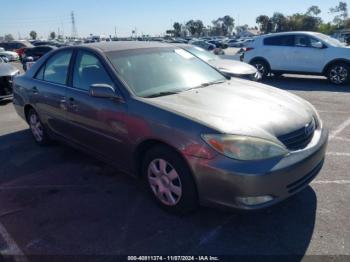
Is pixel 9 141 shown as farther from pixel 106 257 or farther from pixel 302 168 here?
pixel 302 168

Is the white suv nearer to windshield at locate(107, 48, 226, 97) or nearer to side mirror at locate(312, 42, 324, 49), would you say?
side mirror at locate(312, 42, 324, 49)

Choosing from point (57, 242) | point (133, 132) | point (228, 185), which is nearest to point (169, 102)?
point (133, 132)

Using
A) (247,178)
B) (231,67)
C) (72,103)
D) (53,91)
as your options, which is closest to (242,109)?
(247,178)

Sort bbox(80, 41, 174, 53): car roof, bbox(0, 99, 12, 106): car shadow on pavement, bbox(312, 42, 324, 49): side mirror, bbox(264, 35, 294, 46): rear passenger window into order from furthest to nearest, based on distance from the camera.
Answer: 1. bbox(264, 35, 294, 46): rear passenger window
2. bbox(312, 42, 324, 49): side mirror
3. bbox(0, 99, 12, 106): car shadow on pavement
4. bbox(80, 41, 174, 53): car roof

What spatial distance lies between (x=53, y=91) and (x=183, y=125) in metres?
2.42

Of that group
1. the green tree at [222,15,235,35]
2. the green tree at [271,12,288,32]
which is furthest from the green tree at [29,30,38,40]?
the green tree at [271,12,288,32]

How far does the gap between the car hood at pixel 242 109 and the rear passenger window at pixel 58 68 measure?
1.70 metres

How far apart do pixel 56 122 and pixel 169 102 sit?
2132mm

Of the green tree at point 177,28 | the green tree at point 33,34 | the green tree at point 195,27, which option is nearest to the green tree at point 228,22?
the green tree at point 195,27

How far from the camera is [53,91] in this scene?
15.0 feet

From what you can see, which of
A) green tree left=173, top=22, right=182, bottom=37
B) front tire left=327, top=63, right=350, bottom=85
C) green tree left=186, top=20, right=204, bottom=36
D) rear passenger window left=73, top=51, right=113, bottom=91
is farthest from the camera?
green tree left=186, top=20, right=204, bottom=36

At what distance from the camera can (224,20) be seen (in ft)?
426

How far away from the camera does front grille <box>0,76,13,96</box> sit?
8.66 m

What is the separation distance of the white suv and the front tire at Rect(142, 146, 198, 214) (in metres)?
9.22
